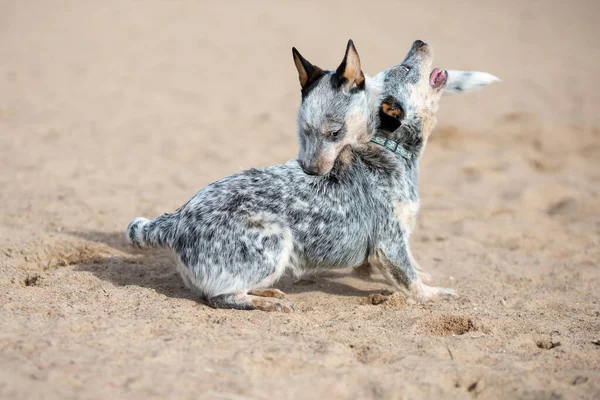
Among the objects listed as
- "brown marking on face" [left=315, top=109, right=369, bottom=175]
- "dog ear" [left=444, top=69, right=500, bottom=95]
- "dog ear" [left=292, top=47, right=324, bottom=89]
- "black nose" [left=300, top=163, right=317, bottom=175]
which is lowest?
"black nose" [left=300, top=163, right=317, bottom=175]

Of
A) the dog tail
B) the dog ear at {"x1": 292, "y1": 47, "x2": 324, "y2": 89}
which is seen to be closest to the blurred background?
the dog tail

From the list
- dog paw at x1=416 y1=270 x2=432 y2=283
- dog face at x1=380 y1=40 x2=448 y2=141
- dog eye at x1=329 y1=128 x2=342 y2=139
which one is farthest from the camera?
dog paw at x1=416 y1=270 x2=432 y2=283

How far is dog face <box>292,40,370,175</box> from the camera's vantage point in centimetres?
Answer: 538

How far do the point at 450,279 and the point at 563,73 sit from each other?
8811 millimetres

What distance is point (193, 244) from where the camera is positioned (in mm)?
4809

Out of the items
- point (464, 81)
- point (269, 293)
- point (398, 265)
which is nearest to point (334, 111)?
point (398, 265)

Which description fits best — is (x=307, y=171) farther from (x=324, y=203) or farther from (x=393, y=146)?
(x=393, y=146)

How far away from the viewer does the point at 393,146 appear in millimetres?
5488

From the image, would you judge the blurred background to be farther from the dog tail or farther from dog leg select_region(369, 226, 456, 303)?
dog leg select_region(369, 226, 456, 303)

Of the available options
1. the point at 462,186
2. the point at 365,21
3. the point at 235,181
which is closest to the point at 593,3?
the point at 365,21

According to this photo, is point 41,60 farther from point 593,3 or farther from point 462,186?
point 593,3

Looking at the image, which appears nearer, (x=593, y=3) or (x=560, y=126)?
(x=560, y=126)

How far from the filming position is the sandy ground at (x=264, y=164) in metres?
3.75

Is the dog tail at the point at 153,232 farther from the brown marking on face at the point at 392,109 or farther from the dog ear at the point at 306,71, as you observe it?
the brown marking on face at the point at 392,109
